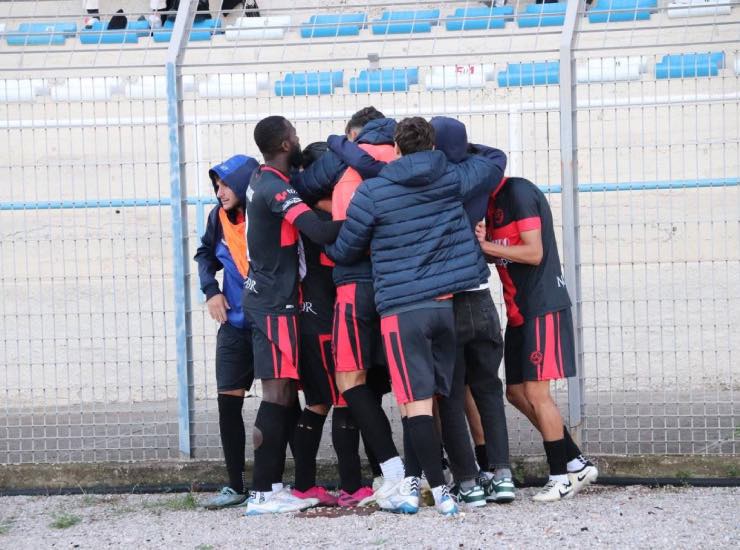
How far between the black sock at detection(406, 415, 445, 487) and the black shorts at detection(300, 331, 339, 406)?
570 mm

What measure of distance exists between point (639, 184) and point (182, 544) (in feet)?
10.7

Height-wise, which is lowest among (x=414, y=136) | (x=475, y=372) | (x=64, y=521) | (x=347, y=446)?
(x=64, y=521)

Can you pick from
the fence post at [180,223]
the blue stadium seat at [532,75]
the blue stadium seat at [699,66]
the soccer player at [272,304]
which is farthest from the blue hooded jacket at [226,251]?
the blue stadium seat at [699,66]

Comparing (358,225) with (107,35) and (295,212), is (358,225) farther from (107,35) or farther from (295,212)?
(107,35)

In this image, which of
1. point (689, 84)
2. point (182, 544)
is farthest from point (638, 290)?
point (182, 544)

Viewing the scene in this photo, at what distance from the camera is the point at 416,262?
15.9ft

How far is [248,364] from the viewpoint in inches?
217

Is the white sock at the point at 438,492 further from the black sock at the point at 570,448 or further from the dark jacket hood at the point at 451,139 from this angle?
the dark jacket hood at the point at 451,139

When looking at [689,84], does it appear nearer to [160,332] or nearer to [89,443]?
[89,443]

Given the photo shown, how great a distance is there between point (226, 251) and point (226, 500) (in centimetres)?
126

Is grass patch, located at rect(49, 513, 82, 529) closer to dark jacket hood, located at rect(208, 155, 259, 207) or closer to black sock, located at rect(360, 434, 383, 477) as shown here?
black sock, located at rect(360, 434, 383, 477)

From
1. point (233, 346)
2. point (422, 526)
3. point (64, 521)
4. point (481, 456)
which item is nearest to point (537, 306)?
point (481, 456)

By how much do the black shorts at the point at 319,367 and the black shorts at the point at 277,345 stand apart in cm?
11

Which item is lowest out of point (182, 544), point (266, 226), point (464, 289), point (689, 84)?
point (182, 544)
